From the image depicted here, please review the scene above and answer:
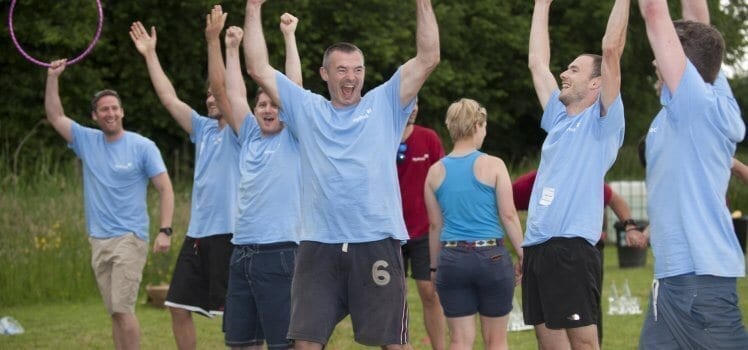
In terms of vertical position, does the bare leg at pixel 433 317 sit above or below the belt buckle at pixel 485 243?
below

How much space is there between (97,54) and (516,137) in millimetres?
13826

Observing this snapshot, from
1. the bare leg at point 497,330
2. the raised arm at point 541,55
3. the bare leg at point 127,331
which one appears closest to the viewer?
the raised arm at point 541,55

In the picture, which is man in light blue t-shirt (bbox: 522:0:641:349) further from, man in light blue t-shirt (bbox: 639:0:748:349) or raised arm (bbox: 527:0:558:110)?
man in light blue t-shirt (bbox: 639:0:748:349)

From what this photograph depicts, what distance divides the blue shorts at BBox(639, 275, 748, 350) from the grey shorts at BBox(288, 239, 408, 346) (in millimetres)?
2009

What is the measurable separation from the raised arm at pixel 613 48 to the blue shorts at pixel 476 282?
74.0 inches

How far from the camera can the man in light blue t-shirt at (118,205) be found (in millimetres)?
10000

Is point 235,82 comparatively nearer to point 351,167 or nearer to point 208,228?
point 208,228

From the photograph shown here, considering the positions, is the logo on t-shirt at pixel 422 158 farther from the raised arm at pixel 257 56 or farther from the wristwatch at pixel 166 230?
the raised arm at pixel 257 56

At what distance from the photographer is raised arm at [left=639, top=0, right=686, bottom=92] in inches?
197

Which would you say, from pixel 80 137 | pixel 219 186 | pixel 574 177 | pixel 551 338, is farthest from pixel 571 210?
pixel 80 137

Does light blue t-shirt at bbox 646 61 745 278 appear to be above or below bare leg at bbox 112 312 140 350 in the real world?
above

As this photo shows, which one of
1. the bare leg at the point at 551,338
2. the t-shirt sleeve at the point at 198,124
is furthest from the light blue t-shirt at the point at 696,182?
the t-shirt sleeve at the point at 198,124

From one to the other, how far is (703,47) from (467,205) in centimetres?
333

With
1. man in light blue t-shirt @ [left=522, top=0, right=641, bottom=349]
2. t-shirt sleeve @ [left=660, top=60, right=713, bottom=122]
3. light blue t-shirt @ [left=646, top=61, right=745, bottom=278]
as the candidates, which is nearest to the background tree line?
man in light blue t-shirt @ [left=522, top=0, right=641, bottom=349]
